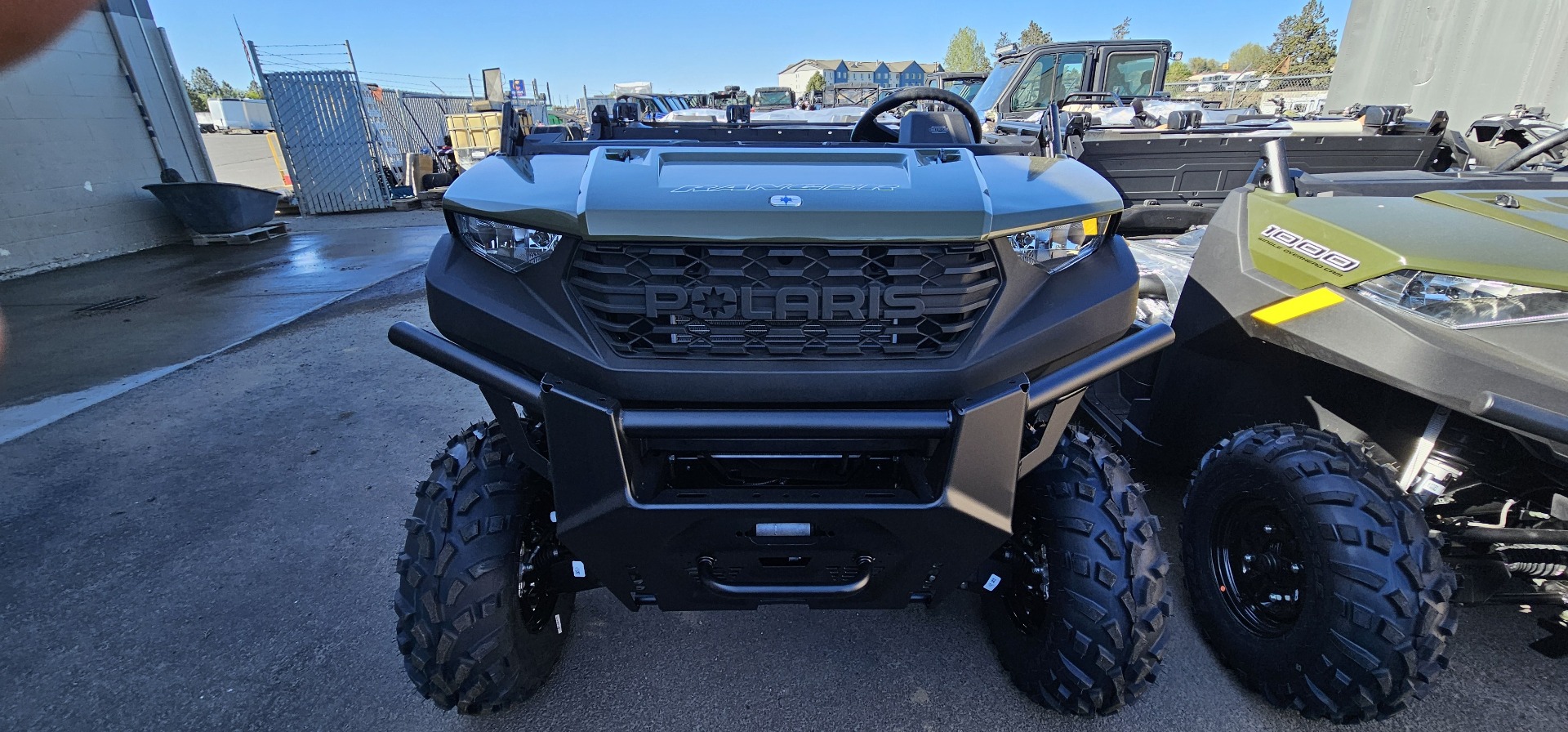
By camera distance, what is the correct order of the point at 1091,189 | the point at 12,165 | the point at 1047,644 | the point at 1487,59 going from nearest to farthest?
the point at 1091,189
the point at 1047,644
the point at 12,165
the point at 1487,59

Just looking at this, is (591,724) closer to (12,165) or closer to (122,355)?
(122,355)

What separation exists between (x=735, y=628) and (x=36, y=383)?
5.53 m

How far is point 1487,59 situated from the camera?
10.2m

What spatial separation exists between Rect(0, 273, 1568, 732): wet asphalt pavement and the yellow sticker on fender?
1.05 meters

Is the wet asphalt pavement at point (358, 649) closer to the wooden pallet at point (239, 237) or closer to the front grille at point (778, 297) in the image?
the front grille at point (778, 297)

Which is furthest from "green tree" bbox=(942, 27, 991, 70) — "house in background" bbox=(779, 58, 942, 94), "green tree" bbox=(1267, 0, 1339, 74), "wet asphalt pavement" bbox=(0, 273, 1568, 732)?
"wet asphalt pavement" bbox=(0, 273, 1568, 732)

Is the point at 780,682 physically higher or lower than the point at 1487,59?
lower

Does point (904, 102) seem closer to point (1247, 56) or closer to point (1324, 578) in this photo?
point (1324, 578)

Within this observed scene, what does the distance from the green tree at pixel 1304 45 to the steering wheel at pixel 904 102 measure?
50.5 m

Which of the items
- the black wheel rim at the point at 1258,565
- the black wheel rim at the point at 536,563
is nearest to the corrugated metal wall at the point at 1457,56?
the black wheel rim at the point at 1258,565

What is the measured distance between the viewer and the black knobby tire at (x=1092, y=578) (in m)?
1.76

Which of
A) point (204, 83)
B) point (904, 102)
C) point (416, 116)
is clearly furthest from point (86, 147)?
point (204, 83)

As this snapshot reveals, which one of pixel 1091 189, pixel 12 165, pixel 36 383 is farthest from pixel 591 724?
pixel 12 165

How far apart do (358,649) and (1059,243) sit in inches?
97.2
